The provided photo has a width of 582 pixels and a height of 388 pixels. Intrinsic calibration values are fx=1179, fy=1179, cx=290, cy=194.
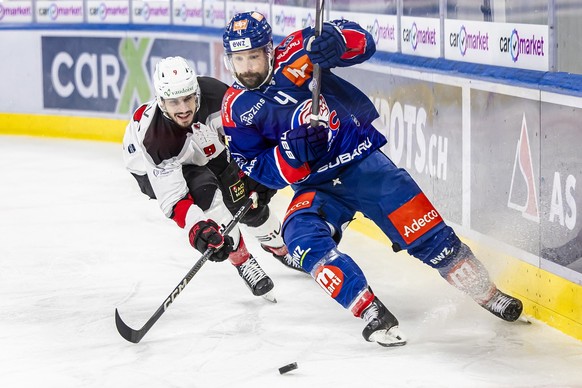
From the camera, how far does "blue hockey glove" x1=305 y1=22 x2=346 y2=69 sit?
4023 millimetres

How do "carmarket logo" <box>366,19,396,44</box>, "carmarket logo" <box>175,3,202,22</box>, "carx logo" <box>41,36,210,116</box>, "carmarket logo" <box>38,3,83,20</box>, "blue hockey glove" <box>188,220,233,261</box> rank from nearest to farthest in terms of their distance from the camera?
"blue hockey glove" <box>188,220,233,261</box>
"carmarket logo" <box>366,19,396,44</box>
"carmarket logo" <box>175,3,202,22</box>
"carx logo" <box>41,36,210,116</box>
"carmarket logo" <box>38,3,83,20</box>

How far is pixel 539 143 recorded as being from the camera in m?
4.33

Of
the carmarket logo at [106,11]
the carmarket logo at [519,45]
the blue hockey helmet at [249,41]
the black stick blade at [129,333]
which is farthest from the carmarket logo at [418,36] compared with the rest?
the carmarket logo at [106,11]

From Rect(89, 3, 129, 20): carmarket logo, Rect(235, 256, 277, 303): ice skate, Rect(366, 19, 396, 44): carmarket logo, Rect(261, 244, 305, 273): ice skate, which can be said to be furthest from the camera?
Rect(89, 3, 129, 20): carmarket logo

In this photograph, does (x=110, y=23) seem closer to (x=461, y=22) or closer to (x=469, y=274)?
(x=461, y=22)

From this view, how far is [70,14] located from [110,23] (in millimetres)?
416

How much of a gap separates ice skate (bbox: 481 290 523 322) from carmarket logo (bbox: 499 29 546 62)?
0.91 metres

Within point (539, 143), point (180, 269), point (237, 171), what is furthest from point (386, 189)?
point (180, 269)

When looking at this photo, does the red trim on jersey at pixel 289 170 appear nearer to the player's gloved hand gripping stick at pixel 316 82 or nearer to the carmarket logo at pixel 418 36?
the player's gloved hand gripping stick at pixel 316 82

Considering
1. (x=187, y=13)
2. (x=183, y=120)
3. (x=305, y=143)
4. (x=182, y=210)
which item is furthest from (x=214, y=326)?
(x=187, y=13)

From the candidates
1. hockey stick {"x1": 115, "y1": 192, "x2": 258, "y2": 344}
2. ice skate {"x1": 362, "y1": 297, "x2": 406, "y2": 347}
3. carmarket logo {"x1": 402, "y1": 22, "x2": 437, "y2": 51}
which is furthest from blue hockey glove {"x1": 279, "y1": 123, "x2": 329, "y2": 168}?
carmarket logo {"x1": 402, "y1": 22, "x2": 437, "y2": 51}

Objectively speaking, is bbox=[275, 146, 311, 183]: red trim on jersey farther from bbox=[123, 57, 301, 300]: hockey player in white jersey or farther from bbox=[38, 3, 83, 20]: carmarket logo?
bbox=[38, 3, 83, 20]: carmarket logo

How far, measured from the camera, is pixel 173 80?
15.1ft

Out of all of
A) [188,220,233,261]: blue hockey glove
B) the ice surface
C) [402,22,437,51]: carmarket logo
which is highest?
[402,22,437,51]: carmarket logo
